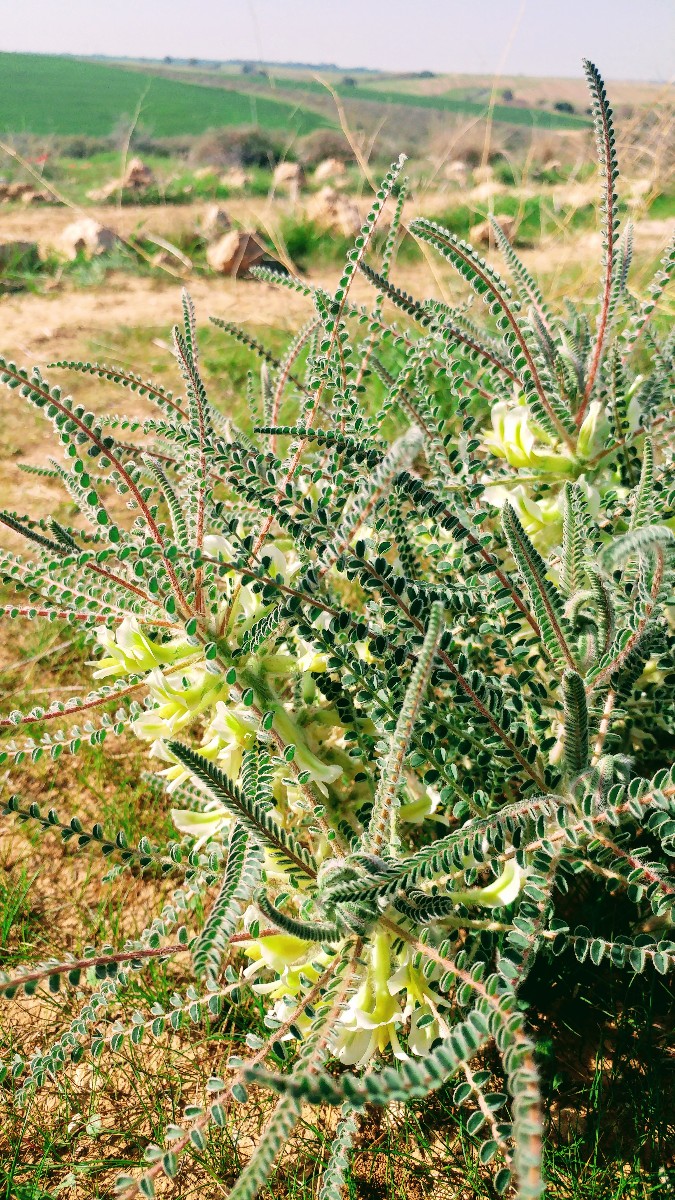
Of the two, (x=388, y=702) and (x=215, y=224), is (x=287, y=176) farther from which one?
(x=388, y=702)

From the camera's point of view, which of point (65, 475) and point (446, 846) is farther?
point (65, 475)

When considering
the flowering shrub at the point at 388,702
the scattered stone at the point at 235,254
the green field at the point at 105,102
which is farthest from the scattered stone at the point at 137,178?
the flowering shrub at the point at 388,702

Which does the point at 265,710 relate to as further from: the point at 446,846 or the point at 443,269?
the point at 443,269

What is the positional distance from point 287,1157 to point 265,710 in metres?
0.57

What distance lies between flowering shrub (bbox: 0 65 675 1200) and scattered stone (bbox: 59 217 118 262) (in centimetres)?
581

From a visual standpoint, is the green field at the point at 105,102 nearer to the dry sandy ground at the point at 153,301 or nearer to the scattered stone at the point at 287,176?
the scattered stone at the point at 287,176

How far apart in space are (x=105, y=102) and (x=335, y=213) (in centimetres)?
333

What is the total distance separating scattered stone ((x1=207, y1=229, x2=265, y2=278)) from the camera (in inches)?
223

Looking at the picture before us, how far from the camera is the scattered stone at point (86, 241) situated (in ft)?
20.1

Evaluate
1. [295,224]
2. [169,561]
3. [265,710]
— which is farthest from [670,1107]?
[295,224]

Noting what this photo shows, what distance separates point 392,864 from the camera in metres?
0.73

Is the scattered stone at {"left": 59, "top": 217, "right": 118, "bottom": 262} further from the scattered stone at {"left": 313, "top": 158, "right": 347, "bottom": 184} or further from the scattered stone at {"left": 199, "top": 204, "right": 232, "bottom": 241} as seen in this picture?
the scattered stone at {"left": 313, "top": 158, "right": 347, "bottom": 184}

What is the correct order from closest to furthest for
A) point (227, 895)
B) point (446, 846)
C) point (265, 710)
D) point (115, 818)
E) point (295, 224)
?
point (227, 895) → point (446, 846) → point (265, 710) → point (115, 818) → point (295, 224)

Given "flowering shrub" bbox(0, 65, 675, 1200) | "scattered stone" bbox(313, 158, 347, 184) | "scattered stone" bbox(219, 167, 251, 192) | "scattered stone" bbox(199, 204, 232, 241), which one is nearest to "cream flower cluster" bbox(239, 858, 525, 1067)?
"flowering shrub" bbox(0, 65, 675, 1200)
